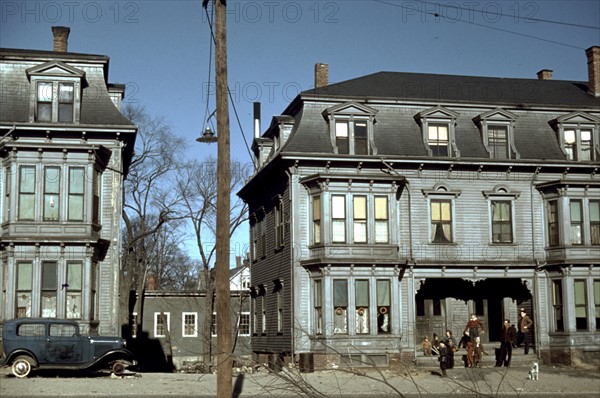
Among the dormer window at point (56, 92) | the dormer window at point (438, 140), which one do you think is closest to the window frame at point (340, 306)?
the dormer window at point (438, 140)

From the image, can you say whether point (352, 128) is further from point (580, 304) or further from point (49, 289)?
point (49, 289)

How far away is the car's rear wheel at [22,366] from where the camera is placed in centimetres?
2539

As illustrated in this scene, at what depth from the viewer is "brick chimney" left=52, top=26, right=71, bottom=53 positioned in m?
33.6

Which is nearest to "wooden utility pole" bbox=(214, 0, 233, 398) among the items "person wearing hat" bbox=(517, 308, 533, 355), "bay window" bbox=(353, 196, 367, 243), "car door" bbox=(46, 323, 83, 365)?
"car door" bbox=(46, 323, 83, 365)

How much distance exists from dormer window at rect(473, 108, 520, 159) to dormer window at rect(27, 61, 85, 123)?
17348 mm

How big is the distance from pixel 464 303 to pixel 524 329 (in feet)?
12.4

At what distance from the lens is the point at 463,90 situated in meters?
37.9

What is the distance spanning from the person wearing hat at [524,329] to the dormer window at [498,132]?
6999mm

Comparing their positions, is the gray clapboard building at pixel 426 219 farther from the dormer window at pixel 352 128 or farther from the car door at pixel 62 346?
the car door at pixel 62 346

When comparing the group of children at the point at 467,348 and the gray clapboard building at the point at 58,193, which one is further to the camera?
the gray clapboard building at the point at 58,193

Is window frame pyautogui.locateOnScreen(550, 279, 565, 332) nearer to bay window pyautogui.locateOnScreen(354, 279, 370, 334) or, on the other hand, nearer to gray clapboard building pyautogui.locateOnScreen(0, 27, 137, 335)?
bay window pyautogui.locateOnScreen(354, 279, 370, 334)

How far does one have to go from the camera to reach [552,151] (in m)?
36.0

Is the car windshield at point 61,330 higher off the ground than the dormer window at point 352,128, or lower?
lower

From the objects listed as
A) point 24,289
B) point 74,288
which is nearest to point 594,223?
point 74,288
